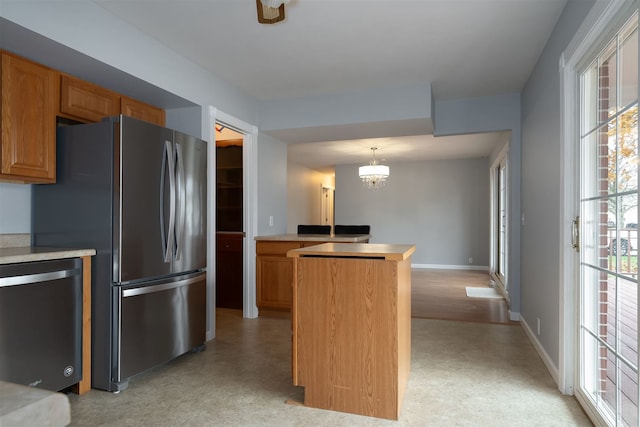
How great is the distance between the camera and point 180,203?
9.34 ft

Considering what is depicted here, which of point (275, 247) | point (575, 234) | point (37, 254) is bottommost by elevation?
point (275, 247)

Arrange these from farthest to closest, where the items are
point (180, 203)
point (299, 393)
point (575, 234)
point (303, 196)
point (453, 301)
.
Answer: point (303, 196) < point (453, 301) < point (180, 203) < point (299, 393) < point (575, 234)

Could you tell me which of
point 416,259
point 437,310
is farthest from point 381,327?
point 416,259

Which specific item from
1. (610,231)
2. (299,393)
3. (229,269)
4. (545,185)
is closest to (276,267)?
(229,269)

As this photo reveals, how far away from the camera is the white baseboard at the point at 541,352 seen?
8.52 feet

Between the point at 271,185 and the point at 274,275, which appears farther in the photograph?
Answer: the point at 271,185

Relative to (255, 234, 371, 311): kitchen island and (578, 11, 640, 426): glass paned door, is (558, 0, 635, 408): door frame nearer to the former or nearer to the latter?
(578, 11, 640, 426): glass paned door

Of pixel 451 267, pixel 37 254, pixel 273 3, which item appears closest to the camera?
pixel 273 3

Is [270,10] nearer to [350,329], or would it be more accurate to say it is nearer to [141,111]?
[350,329]

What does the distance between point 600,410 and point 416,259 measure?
22.3ft

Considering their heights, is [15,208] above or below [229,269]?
above

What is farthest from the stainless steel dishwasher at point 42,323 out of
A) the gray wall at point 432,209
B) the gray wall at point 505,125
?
the gray wall at point 432,209

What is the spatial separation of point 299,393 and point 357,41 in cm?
245

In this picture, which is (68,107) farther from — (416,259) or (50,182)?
(416,259)
